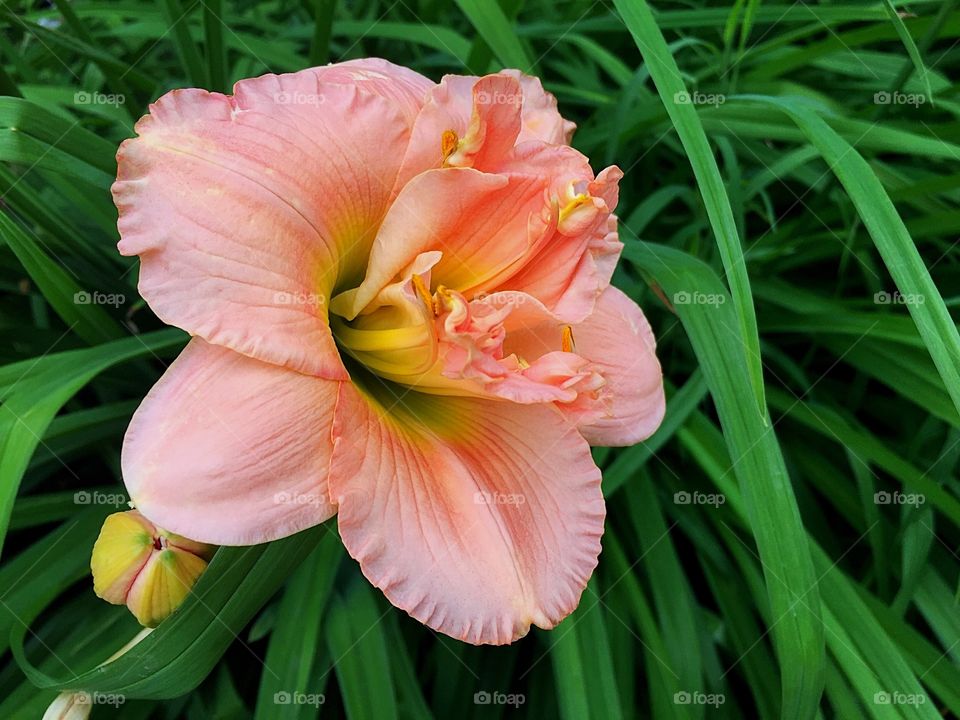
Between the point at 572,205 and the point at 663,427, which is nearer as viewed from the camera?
the point at 572,205

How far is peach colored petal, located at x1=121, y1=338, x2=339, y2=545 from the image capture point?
533 millimetres

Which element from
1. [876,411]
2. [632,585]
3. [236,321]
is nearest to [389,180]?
[236,321]

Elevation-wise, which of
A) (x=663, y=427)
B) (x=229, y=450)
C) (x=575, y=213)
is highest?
(x=575, y=213)

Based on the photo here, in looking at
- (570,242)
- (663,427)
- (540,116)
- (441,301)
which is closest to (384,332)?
(441,301)

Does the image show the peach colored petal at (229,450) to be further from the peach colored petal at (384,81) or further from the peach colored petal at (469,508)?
the peach colored petal at (384,81)

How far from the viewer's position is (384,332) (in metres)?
0.65

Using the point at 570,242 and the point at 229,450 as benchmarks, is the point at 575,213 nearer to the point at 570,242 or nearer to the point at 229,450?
the point at 570,242

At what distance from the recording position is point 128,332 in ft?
3.04

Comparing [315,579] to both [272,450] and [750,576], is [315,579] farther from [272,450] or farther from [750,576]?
[750,576]

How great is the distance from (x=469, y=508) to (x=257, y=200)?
0.29 m

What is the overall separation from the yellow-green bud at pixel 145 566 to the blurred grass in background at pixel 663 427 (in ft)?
0.07

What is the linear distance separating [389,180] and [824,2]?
3.68 feet

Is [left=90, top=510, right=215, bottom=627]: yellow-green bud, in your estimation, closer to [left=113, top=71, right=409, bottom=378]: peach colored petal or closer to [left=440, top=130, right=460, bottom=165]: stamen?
[left=113, top=71, right=409, bottom=378]: peach colored petal

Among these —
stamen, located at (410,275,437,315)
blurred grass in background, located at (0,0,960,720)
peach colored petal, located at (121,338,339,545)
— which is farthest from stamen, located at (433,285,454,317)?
blurred grass in background, located at (0,0,960,720)
